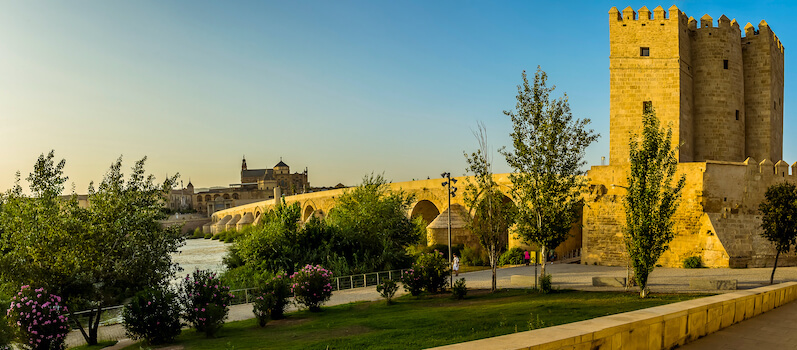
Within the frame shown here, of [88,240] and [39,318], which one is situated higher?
[88,240]

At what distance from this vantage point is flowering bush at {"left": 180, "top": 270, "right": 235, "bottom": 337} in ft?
39.8

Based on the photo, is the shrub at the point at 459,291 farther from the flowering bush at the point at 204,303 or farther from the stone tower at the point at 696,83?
the stone tower at the point at 696,83

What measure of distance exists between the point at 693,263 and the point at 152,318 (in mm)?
19363

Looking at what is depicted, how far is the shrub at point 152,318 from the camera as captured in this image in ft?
37.4

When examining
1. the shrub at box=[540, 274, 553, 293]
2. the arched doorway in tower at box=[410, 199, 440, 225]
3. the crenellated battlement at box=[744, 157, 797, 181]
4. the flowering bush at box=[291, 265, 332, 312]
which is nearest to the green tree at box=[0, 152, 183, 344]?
the flowering bush at box=[291, 265, 332, 312]

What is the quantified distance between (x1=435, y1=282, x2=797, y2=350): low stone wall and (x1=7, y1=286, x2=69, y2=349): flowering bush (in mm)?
9786

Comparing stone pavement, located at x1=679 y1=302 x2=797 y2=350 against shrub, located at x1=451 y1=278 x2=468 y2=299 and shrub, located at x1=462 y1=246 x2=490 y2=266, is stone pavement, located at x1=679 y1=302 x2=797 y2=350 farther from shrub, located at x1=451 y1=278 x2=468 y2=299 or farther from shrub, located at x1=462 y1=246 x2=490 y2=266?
shrub, located at x1=462 y1=246 x2=490 y2=266

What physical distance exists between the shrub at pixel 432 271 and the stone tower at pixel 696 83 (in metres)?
12.4

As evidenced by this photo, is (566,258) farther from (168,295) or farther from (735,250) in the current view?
(168,295)

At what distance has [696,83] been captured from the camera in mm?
26328

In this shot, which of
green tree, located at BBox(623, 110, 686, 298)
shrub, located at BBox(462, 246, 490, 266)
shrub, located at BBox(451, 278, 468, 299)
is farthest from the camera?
shrub, located at BBox(462, 246, 490, 266)

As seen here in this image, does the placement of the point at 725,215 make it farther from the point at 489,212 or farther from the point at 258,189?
the point at 258,189

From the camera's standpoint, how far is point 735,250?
69.6 feet

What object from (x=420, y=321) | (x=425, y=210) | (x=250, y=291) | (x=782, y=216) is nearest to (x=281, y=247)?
(x=250, y=291)
